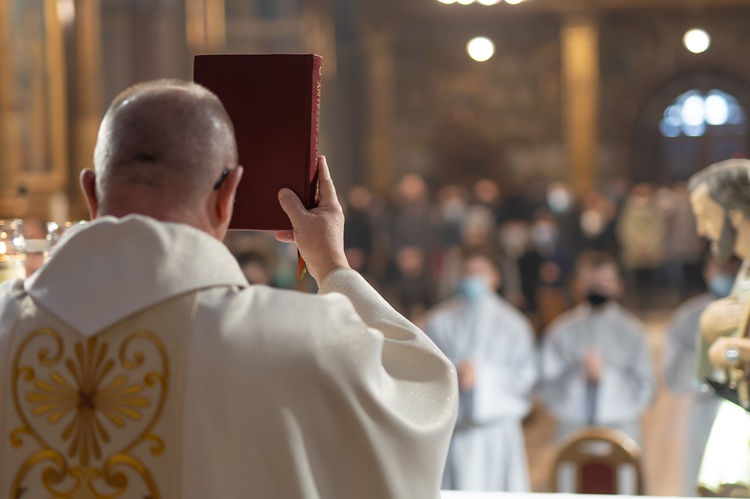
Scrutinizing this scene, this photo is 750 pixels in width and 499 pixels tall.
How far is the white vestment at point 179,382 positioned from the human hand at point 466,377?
5.95 meters

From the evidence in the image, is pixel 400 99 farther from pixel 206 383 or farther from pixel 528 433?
pixel 206 383

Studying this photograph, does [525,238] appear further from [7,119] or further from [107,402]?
[107,402]

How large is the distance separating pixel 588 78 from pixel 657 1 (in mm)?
1707

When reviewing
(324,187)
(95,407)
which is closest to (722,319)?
(324,187)

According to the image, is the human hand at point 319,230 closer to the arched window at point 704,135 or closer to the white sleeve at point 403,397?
the white sleeve at point 403,397

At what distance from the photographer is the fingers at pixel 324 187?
69.5 inches

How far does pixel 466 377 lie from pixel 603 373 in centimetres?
125

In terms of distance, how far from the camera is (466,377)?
745 centimetres

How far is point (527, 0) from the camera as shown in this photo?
61.4ft

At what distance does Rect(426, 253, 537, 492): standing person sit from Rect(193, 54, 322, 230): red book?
18.9 feet

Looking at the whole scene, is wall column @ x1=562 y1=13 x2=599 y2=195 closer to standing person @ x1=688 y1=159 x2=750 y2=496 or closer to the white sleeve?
standing person @ x1=688 y1=159 x2=750 y2=496

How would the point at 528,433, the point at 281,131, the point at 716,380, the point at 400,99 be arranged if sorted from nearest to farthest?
the point at 281,131 < the point at 716,380 < the point at 528,433 < the point at 400,99

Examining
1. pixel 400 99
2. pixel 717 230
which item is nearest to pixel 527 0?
pixel 400 99

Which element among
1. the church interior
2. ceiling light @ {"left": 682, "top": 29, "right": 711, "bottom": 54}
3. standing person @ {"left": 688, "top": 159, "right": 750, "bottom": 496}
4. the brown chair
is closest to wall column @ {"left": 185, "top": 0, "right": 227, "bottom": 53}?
the church interior
